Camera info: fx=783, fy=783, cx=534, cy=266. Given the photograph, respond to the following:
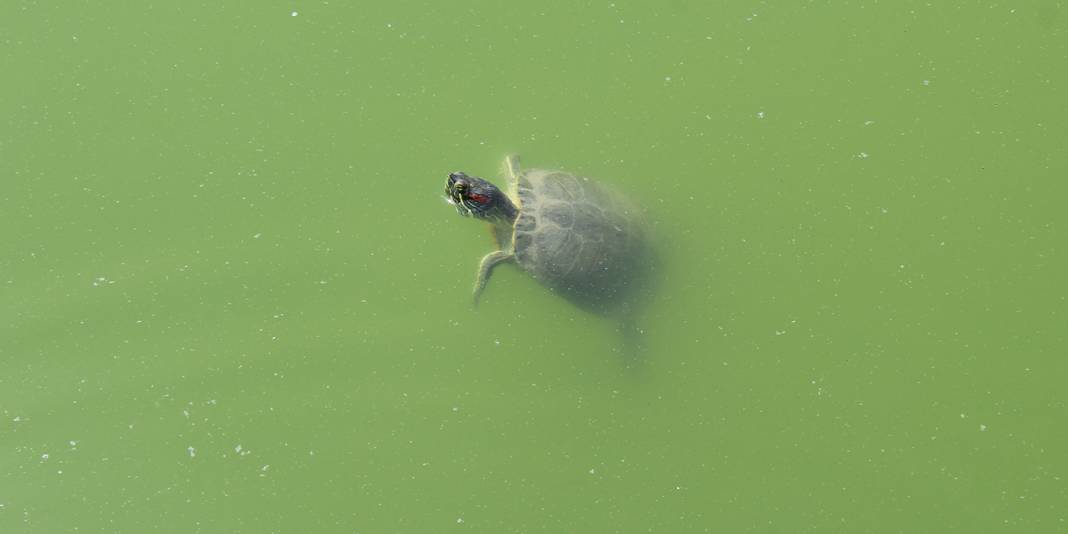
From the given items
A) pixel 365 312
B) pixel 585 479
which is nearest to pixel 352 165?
→ pixel 365 312

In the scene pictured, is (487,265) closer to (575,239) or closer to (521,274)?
(521,274)

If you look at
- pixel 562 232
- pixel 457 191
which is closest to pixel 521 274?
pixel 562 232

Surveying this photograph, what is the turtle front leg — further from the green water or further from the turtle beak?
the turtle beak

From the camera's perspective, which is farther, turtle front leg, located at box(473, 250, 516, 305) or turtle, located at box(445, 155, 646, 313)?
turtle front leg, located at box(473, 250, 516, 305)

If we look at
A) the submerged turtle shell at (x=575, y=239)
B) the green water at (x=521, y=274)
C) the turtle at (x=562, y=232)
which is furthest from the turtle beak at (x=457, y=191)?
the submerged turtle shell at (x=575, y=239)

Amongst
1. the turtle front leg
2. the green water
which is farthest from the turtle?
the green water

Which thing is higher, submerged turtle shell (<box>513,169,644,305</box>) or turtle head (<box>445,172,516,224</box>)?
turtle head (<box>445,172,516,224</box>)
